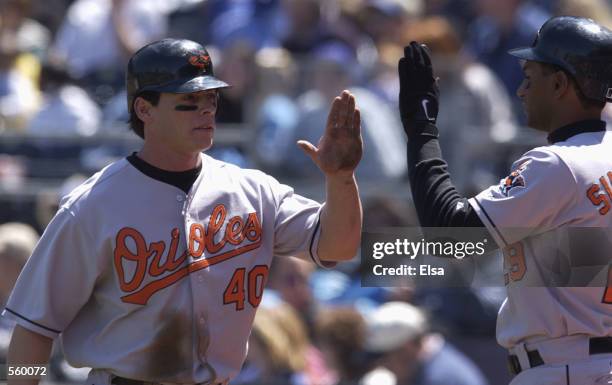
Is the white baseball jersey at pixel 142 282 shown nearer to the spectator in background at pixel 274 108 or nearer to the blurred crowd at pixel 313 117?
the blurred crowd at pixel 313 117

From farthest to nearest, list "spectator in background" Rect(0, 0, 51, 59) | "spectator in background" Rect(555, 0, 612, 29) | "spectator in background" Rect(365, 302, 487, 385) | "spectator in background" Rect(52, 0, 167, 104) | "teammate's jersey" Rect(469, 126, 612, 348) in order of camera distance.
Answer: "spectator in background" Rect(0, 0, 51, 59), "spectator in background" Rect(52, 0, 167, 104), "spectator in background" Rect(555, 0, 612, 29), "spectator in background" Rect(365, 302, 487, 385), "teammate's jersey" Rect(469, 126, 612, 348)

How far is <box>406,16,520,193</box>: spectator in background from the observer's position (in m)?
7.79

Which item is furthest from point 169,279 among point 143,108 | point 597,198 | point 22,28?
point 22,28

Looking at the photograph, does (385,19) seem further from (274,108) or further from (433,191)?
(433,191)

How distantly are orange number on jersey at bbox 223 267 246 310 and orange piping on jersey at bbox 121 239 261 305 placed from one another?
7 centimetres

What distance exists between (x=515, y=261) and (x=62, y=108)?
17.4 ft

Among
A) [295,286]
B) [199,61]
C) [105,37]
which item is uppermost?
[199,61]

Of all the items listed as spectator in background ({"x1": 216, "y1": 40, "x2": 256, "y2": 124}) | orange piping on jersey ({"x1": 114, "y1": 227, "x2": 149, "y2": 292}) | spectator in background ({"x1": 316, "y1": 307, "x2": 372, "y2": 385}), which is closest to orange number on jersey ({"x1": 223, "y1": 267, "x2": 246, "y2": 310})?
orange piping on jersey ({"x1": 114, "y1": 227, "x2": 149, "y2": 292})

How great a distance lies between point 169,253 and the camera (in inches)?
166

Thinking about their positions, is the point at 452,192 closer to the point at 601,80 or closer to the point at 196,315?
the point at 601,80

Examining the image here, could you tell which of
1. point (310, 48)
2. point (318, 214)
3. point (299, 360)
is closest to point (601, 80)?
point (318, 214)

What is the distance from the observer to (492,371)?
23.3 feet

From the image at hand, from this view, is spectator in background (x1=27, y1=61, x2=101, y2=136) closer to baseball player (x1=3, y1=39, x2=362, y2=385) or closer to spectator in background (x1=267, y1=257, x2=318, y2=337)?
spectator in background (x1=267, y1=257, x2=318, y2=337)

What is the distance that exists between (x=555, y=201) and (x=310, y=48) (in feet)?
17.5
